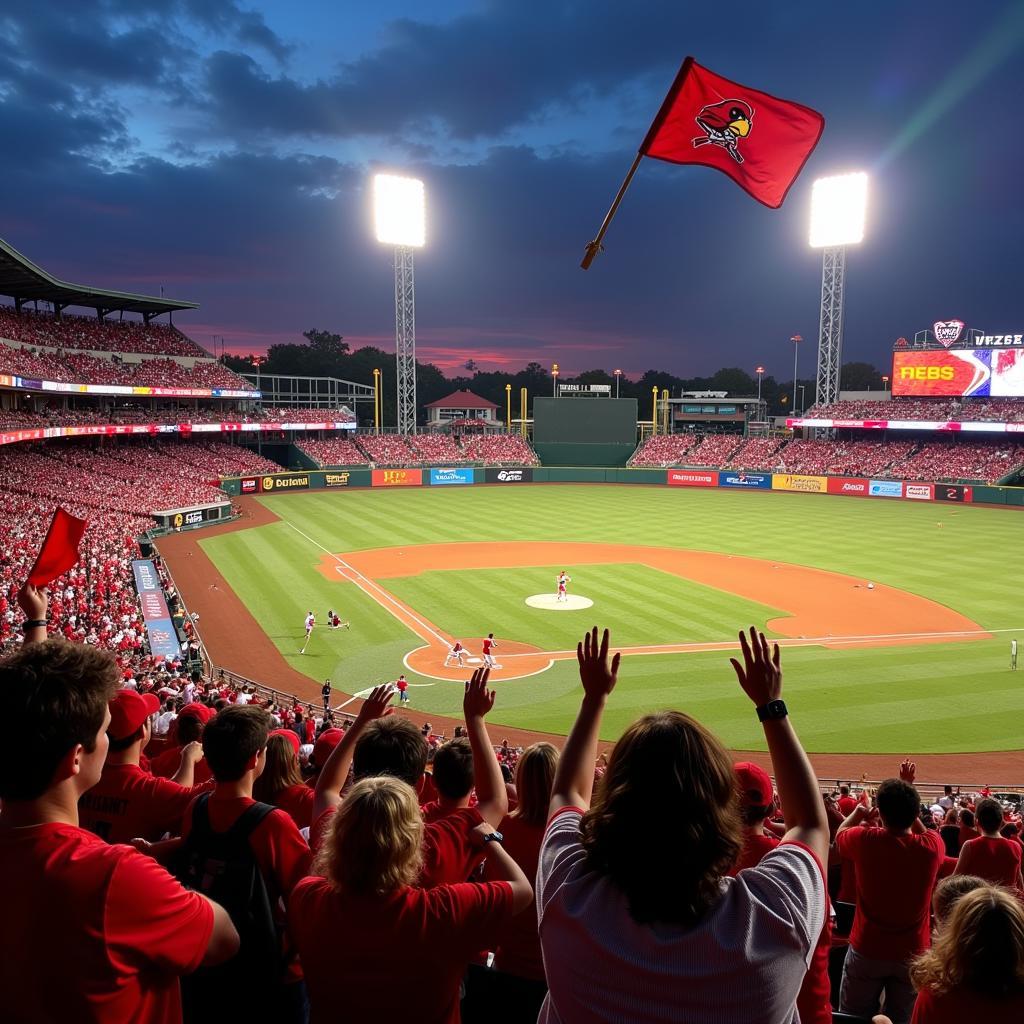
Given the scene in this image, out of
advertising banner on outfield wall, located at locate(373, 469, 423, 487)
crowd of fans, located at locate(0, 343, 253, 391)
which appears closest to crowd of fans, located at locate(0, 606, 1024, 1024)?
crowd of fans, located at locate(0, 343, 253, 391)

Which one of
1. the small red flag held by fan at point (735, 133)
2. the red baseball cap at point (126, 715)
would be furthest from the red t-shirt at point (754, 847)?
the small red flag held by fan at point (735, 133)

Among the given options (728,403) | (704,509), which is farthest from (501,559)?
(728,403)

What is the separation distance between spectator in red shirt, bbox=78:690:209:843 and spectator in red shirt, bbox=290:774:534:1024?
1.90 metres

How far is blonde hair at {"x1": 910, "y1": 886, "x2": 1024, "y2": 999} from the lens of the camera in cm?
313

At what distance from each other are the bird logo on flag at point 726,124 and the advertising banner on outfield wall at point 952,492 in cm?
6069

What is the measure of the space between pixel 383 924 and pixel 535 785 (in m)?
1.70

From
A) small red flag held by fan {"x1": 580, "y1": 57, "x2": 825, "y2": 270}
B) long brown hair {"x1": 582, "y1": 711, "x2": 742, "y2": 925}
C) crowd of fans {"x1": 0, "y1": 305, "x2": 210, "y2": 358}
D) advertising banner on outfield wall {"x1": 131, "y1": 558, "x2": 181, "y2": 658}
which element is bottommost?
advertising banner on outfield wall {"x1": 131, "y1": 558, "x2": 181, "y2": 658}

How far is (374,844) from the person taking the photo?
300 cm

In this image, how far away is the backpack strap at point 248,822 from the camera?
3.61 metres

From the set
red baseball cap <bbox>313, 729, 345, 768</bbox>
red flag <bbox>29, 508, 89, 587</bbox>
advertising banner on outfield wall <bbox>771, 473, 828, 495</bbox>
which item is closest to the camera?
red baseball cap <bbox>313, 729, 345, 768</bbox>

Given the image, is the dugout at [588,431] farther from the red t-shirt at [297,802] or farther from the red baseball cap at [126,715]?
the red baseball cap at [126,715]

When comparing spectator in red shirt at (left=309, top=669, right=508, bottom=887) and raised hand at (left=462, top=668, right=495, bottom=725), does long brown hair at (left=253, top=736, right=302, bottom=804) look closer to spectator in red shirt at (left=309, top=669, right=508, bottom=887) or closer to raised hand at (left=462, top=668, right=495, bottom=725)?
spectator in red shirt at (left=309, top=669, right=508, bottom=887)

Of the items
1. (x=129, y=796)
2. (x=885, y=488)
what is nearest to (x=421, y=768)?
(x=129, y=796)

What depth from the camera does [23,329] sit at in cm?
5509
